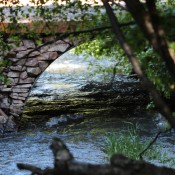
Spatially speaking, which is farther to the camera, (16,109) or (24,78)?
(16,109)

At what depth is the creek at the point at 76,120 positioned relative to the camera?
8.30 metres

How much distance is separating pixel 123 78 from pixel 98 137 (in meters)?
6.83

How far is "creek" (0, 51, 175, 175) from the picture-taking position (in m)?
8.30

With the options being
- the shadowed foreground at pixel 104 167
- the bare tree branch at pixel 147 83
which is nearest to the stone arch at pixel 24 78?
the bare tree branch at pixel 147 83

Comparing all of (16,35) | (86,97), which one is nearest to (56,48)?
(86,97)

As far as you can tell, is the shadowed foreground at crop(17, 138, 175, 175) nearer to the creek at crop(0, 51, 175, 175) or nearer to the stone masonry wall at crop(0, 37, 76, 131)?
the creek at crop(0, 51, 175, 175)

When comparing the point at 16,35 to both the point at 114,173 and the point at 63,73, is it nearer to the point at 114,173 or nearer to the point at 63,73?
the point at 114,173

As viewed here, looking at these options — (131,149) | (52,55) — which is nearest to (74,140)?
(52,55)

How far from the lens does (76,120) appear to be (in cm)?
1081

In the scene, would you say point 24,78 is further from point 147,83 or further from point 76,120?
point 147,83

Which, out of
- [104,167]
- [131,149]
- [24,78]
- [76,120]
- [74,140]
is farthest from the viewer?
[76,120]

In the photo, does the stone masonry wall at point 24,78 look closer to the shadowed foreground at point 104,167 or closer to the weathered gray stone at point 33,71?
the weathered gray stone at point 33,71

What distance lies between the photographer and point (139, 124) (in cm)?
1031

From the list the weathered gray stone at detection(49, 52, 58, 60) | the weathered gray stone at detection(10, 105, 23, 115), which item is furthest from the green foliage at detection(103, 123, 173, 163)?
the weathered gray stone at detection(10, 105, 23, 115)
